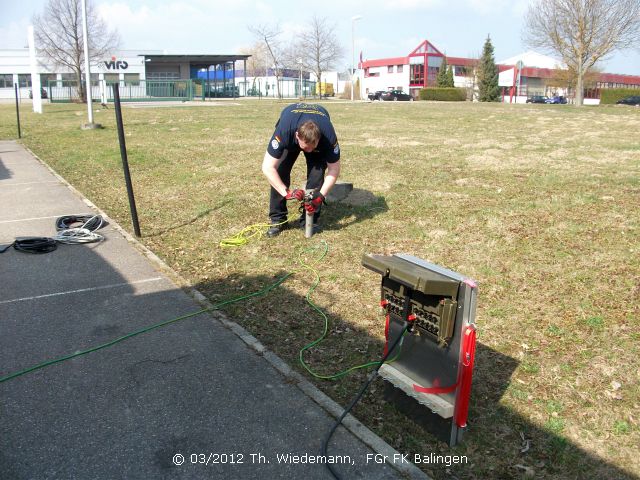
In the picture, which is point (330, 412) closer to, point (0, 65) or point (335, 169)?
point (335, 169)

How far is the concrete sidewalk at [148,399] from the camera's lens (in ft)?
9.94

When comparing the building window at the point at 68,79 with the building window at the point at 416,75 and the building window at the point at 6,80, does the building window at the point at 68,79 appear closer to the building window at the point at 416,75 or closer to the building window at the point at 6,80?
the building window at the point at 6,80

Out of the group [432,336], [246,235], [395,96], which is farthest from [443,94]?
[432,336]

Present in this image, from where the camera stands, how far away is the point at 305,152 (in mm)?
6488

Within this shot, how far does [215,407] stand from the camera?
11.6 ft

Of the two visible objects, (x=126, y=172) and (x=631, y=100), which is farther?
(x=631, y=100)

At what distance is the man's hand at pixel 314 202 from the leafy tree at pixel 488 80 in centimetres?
5229

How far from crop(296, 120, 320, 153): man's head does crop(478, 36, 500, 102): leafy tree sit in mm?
52726

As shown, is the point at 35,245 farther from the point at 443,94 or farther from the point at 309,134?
the point at 443,94

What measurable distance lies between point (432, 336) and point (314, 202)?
134 inches

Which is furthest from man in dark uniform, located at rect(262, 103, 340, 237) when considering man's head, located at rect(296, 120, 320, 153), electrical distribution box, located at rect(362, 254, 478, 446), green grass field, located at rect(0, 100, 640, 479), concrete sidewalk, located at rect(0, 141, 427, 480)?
electrical distribution box, located at rect(362, 254, 478, 446)

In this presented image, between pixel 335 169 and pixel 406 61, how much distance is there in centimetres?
7231

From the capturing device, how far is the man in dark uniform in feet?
20.6

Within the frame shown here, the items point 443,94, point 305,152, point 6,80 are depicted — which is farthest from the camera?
point 6,80
